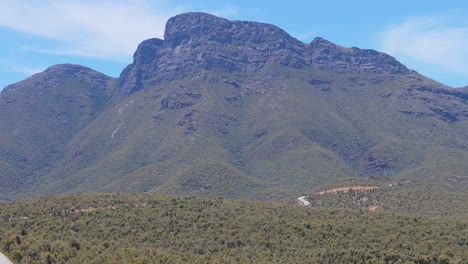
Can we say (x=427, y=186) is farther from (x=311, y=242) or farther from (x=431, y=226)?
(x=311, y=242)

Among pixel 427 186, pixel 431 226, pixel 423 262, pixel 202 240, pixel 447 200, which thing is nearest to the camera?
pixel 423 262

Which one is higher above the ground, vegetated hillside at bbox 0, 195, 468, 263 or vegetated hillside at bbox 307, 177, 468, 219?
vegetated hillside at bbox 0, 195, 468, 263

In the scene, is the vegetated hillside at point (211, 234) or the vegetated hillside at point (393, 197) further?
the vegetated hillside at point (393, 197)

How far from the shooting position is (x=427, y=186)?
139 meters

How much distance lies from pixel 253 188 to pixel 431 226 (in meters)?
101

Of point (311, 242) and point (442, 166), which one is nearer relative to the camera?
point (311, 242)

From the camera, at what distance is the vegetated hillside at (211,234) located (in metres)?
67.6

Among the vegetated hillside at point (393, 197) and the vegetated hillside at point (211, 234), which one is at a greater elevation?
the vegetated hillside at point (211, 234)

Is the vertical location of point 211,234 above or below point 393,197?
above

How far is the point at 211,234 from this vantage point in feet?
262

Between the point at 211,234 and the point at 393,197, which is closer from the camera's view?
the point at 211,234

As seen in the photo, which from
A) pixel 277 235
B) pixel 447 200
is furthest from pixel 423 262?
pixel 447 200

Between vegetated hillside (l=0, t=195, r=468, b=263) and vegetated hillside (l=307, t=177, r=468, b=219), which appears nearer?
vegetated hillside (l=0, t=195, r=468, b=263)

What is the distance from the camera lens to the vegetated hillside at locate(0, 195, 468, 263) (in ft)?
222
